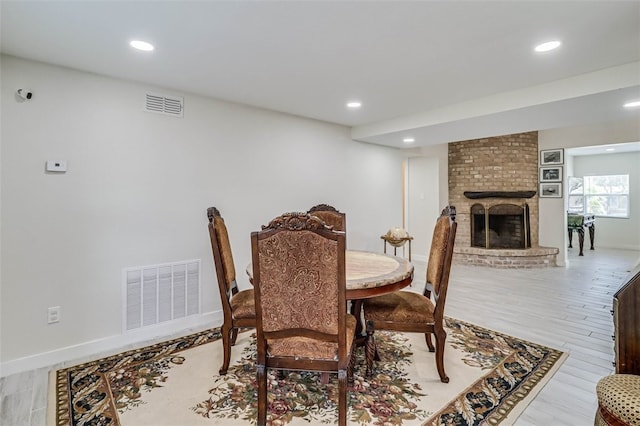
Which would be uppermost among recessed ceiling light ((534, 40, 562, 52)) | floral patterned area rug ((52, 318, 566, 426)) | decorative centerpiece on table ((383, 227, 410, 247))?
recessed ceiling light ((534, 40, 562, 52))

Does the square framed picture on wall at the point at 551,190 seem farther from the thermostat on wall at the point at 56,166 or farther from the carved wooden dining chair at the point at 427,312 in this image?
the thermostat on wall at the point at 56,166

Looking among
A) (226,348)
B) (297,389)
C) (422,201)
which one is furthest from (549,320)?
(422,201)

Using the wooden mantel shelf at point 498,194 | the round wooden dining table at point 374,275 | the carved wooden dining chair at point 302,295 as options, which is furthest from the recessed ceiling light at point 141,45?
the wooden mantel shelf at point 498,194

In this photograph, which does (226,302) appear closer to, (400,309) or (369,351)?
(369,351)

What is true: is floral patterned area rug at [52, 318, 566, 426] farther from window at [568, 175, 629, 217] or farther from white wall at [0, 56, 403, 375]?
window at [568, 175, 629, 217]

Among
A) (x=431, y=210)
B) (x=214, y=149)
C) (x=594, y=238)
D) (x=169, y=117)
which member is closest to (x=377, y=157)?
(x=431, y=210)

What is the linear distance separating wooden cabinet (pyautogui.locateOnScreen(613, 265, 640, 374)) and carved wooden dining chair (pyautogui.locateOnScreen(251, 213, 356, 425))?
1.40 metres

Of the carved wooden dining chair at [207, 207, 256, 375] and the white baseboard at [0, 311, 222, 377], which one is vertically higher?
the carved wooden dining chair at [207, 207, 256, 375]

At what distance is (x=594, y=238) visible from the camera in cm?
803

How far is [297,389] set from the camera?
2078 millimetres

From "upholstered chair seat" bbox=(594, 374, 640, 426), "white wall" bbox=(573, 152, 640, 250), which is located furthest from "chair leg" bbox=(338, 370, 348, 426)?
"white wall" bbox=(573, 152, 640, 250)

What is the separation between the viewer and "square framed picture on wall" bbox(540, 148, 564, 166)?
19.4 ft

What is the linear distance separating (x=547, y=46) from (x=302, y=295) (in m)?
2.32

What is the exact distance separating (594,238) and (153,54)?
33.0 feet
